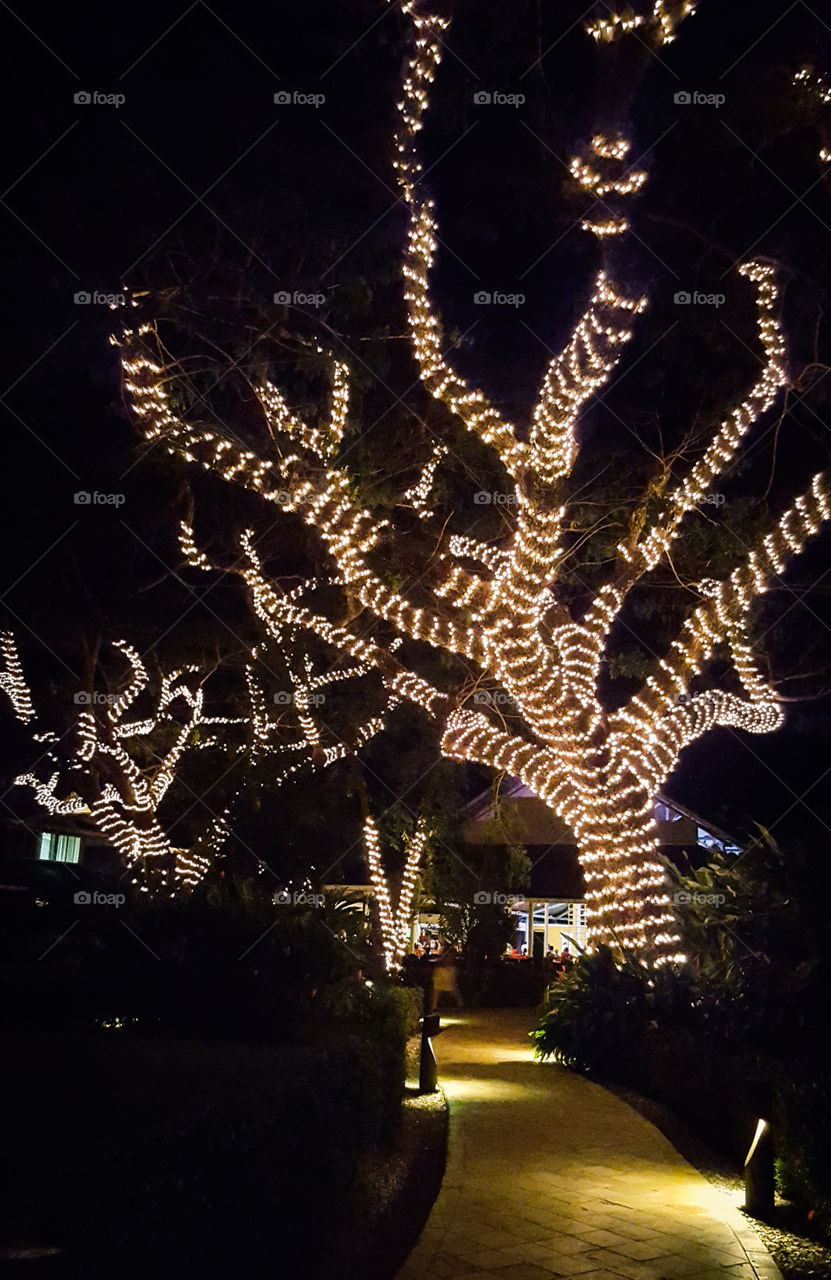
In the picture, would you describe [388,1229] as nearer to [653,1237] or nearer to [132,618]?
[653,1237]

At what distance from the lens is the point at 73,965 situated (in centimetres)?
971

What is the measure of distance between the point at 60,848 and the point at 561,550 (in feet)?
88.7

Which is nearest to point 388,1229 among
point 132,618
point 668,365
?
point 668,365
